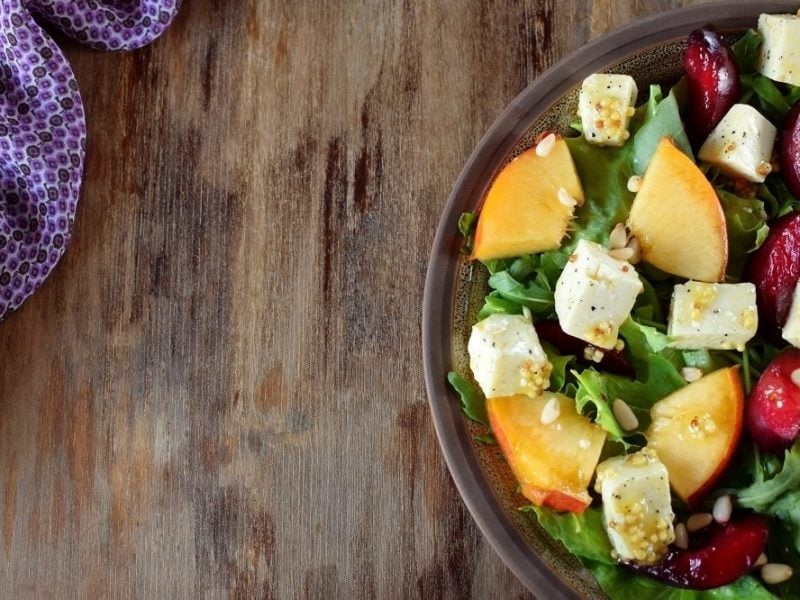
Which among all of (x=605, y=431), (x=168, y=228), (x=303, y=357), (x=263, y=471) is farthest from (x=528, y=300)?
(x=168, y=228)

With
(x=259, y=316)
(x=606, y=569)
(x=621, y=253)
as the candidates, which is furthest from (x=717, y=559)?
(x=259, y=316)

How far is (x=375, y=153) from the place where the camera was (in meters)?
1.87

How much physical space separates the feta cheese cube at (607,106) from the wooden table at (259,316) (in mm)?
336

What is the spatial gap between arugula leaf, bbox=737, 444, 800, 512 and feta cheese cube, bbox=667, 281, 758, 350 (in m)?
0.20

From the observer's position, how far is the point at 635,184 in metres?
1.54

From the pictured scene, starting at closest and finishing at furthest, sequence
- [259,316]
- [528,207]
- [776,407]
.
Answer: [776,407] → [528,207] → [259,316]

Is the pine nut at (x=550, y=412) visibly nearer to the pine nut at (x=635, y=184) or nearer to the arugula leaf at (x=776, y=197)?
the pine nut at (x=635, y=184)

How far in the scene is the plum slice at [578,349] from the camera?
1.56m

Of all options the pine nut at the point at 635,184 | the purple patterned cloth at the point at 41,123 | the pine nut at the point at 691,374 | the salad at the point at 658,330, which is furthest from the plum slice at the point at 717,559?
the purple patterned cloth at the point at 41,123

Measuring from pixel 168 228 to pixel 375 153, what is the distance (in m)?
0.47

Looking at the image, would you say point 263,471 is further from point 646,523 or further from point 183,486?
point 646,523

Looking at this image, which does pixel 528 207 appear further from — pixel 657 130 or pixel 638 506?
pixel 638 506

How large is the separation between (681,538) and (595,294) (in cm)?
44

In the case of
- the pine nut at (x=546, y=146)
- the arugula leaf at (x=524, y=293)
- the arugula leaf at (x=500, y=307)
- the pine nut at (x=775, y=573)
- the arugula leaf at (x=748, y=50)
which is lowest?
the pine nut at (x=775, y=573)
